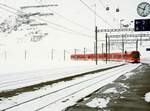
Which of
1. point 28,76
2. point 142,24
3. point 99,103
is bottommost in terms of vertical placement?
point 28,76

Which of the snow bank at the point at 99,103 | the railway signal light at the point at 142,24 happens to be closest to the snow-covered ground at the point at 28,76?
the snow bank at the point at 99,103

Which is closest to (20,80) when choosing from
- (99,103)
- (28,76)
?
(28,76)

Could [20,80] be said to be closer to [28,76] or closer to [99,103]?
[28,76]

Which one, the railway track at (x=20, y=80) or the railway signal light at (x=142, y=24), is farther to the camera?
the railway signal light at (x=142, y=24)

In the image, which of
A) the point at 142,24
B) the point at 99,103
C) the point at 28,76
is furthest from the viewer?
the point at 142,24

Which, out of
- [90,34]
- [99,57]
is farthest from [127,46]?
[99,57]

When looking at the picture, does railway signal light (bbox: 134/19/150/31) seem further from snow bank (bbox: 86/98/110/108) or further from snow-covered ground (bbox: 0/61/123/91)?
snow bank (bbox: 86/98/110/108)

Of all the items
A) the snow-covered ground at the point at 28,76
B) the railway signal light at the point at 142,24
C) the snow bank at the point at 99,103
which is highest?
the railway signal light at the point at 142,24

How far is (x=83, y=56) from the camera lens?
327 ft

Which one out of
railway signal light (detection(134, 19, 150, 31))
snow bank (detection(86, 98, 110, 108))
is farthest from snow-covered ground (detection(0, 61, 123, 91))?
railway signal light (detection(134, 19, 150, 31))

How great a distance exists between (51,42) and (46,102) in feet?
503

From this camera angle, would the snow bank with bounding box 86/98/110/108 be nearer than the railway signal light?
Yes

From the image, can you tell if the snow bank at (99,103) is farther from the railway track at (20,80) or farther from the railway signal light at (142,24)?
the railway signal light at (142,24)

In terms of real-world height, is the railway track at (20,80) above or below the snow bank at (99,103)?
below
